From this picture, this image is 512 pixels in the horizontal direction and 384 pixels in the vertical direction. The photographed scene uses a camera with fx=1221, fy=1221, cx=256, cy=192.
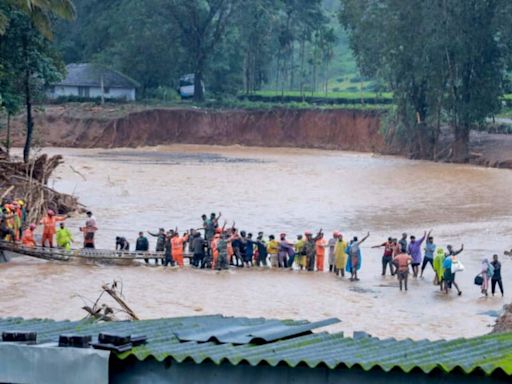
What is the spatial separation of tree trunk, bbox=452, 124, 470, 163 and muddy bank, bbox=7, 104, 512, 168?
657cm

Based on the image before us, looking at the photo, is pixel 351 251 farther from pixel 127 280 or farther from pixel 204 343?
pixel 204 343

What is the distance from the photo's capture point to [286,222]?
35438 mm

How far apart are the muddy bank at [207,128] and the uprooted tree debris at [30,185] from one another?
108 ft

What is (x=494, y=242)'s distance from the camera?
31.1m

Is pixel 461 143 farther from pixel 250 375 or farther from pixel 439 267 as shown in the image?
pixel 250 375

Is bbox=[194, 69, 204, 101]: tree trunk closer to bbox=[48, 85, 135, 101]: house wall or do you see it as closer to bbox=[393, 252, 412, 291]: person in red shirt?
bbox=[48, 85, 135, 101]: house wall

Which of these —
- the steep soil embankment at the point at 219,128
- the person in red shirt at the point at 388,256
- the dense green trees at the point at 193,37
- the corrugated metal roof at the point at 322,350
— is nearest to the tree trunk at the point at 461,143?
the steep soil embankment at the point at 219,128

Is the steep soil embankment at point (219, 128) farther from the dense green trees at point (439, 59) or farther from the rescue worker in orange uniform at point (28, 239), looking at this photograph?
the rescue worker in orange uniform at point (28, 239)

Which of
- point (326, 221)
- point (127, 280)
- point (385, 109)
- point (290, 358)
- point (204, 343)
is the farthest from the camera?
point (385, 109)

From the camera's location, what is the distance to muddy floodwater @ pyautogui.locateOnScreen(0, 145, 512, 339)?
2186 centimetres

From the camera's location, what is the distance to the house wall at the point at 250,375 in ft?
29.7

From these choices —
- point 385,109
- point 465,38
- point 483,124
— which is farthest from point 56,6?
point 385,109

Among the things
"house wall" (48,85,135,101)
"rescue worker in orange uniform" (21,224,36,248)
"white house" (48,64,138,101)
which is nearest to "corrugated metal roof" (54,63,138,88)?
"white house" (48,64,138,101)

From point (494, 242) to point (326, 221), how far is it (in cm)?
606
